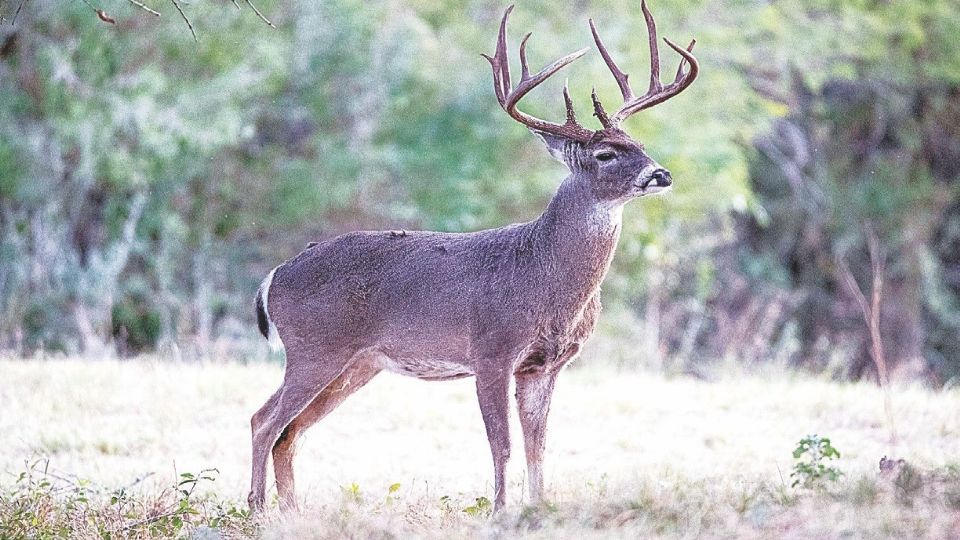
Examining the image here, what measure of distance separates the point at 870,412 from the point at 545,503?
4345mm

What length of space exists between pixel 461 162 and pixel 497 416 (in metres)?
11.7

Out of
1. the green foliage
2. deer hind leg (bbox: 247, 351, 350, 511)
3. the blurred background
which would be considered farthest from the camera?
the blurred background

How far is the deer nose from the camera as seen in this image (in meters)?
6.16

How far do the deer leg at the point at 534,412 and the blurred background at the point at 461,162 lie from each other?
23.7ft

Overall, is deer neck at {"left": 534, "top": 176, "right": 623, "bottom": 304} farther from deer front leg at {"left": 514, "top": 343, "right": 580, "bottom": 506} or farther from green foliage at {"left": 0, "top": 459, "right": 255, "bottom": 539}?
green foliage at {"left": 0, "top": 459, "right": 255, "bottom": 539}

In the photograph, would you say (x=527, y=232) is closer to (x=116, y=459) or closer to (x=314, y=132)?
(x=116, y=459)

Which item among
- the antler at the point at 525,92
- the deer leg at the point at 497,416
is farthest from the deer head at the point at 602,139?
the deer leg at the point at 497,416

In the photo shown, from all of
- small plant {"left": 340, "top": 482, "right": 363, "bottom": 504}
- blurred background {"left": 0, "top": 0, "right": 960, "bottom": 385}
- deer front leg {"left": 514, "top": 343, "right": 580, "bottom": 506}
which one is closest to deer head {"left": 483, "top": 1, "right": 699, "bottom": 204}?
deer front leg {"left": 514, "top": 343, "right": 580, "bottom": 506}

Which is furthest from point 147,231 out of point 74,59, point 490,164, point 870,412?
point 870,412

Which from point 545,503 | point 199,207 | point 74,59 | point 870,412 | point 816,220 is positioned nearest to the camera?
point 545,503

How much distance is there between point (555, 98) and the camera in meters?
16.8

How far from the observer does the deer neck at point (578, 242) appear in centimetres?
633

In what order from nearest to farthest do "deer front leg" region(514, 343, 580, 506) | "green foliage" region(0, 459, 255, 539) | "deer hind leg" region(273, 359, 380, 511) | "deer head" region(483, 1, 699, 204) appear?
"green foliage" region(0, 459, 255, 539)
"deer head" region(483, 1, 699, 204)
"deer front leg" region(514, 343, 580, 506)
"deer hind leg" region(273, 359, 380, 511)

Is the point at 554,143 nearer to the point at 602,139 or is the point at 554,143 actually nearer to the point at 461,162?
the point at 602,139
